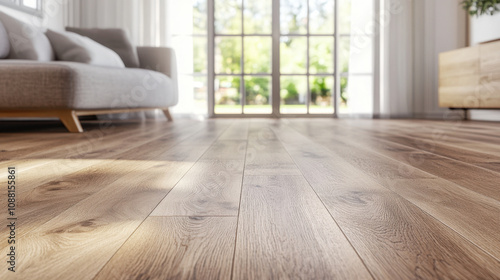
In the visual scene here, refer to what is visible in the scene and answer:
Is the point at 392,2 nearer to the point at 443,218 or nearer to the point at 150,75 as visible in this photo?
the point at 150,75

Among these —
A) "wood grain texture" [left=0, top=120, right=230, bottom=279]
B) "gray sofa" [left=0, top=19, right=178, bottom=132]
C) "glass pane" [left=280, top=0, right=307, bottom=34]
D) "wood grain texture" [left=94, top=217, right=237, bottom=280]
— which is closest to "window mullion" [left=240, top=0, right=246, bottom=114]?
"glass pane" [left=280, top=0, right=307, bottom=34]

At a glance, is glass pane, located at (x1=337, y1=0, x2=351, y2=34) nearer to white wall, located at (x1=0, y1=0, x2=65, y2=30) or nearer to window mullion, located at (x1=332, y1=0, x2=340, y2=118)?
window mullion, located at (x1=332, y1=0, x2=340, y2=118)

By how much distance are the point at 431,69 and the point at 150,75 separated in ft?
9.40

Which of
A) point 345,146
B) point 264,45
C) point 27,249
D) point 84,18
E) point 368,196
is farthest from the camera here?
point 264,45

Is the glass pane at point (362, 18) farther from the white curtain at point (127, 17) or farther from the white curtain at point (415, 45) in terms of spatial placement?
the white curtain at point (127, 17)

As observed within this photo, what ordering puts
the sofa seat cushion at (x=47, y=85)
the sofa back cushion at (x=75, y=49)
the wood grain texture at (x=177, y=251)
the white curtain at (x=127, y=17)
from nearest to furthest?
the wood grain texture at (x=177, y=251)
the sofa seat cushion at (x=47, y=85)
the sofa back cushion at (x=75, y=49)
the white curtain at (x=127, y=17)

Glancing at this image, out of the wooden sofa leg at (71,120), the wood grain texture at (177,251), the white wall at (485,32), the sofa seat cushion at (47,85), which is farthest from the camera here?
the white wall at (485,32)

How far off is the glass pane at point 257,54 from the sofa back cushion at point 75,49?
201 centimetres

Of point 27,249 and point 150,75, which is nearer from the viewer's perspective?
point 27,249

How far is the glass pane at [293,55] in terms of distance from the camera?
15.8 feet

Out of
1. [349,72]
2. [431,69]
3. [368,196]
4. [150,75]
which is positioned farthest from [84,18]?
[368,196]

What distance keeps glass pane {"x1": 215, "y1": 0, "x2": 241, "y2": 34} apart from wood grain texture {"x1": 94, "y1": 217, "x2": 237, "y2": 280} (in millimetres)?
4381

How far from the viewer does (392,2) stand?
4.48 metres

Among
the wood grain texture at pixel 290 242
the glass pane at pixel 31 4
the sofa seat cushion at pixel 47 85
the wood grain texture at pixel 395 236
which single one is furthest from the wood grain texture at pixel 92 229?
the glass pane at pixel 31 4
